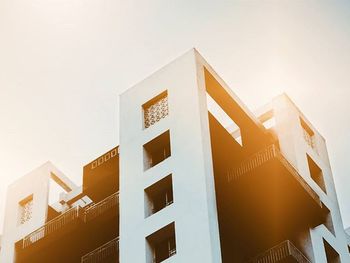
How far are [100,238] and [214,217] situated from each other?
10.9 m

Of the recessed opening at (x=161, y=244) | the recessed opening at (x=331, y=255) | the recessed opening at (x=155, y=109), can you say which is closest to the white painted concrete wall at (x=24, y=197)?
the recessed opening at (x=155, y=109)

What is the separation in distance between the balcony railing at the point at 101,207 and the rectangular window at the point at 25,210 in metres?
6.74

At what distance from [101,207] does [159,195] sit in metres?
5.19

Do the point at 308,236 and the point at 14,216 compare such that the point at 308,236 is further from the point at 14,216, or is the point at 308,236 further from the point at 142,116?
the point at 14,216

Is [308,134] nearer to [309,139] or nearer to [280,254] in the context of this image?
[309,139]

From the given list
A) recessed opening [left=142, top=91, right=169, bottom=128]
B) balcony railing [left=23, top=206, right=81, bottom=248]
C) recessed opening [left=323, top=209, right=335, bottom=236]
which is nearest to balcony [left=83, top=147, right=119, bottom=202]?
balcony railing [left=23, top=206, right=81, bottom=248]

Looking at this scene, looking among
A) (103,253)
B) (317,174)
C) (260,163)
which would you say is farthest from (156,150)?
(317,174)

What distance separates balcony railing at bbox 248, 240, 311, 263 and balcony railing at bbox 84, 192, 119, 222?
8135mm

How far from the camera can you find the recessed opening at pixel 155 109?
40.9 meters

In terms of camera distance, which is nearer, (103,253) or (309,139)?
(103,253)

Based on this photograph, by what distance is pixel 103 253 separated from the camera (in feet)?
133

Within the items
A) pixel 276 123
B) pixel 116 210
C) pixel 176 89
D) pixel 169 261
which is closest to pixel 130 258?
pixel 169 261

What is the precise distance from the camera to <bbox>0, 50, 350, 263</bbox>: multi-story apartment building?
3656 centimetres

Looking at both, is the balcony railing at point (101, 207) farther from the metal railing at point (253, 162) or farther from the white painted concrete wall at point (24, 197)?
the metal railing at point (253, 162)
